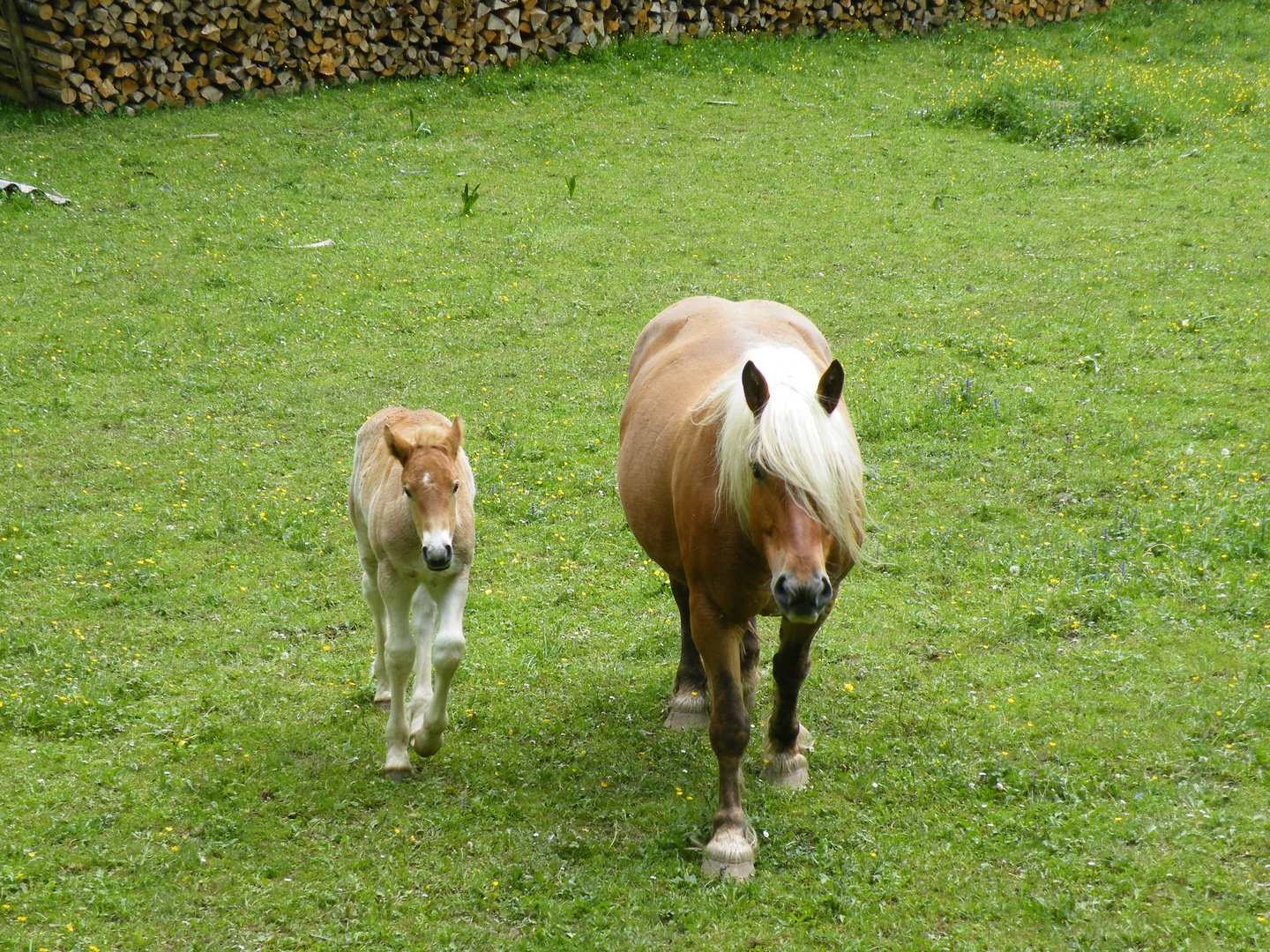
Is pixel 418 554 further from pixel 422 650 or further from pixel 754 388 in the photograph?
pixel 754 388

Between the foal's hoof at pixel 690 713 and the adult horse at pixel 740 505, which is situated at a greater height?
the adult horse at pixel 740 505

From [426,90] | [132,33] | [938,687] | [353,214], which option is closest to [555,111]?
[426,90]

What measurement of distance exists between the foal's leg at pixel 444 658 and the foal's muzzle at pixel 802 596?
164 cm

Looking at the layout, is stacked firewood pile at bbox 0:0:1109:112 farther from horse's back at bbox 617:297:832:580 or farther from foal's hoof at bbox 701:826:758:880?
foal's hoof at bbox 701:826:758:880

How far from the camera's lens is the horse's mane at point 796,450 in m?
4.25

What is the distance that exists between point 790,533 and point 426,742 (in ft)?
7.50

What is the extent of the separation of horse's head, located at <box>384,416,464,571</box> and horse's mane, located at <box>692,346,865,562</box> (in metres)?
1.20

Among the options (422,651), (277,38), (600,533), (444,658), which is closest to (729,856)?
(444,658)

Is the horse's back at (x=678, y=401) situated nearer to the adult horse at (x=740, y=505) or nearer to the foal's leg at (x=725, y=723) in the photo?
the adult horse at (x=740, y=505)

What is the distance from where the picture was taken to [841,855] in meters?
4.83

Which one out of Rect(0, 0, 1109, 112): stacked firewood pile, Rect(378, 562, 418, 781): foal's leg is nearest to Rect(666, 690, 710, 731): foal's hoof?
Rect(378, 562, 418, 781): foal's leg

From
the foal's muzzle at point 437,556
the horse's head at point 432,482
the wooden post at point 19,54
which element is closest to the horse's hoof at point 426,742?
the horse's head at point 432,482

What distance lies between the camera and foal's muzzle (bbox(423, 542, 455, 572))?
4.55 m

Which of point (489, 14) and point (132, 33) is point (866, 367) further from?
point (132, 33)
